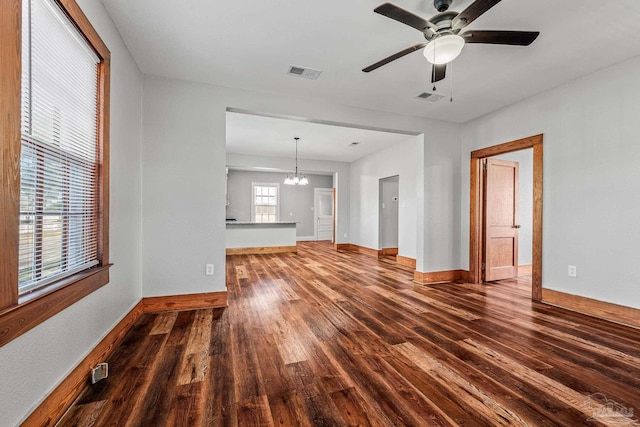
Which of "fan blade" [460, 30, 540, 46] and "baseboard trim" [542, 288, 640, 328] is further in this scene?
"baseboard trim" [542, 288, 640, 328]

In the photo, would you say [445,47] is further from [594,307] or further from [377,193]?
[377,193]

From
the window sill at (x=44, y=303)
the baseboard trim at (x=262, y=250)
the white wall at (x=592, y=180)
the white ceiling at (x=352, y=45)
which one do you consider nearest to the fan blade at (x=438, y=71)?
the white ceiling at (x=352, y=45)

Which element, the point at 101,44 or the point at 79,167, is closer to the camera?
the point at 79,167

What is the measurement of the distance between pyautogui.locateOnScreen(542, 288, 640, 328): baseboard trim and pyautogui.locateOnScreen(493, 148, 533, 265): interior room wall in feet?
6.23

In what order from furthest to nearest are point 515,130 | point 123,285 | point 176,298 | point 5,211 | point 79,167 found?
1. point 515,130
2. point 176,298
3. point 123,285
4. point 79,167
5. point 5,211

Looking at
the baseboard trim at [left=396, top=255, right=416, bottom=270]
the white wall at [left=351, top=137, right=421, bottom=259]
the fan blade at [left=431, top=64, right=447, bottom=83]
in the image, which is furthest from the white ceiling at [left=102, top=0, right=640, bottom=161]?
the baseboard trim at [left=396, top=255, right=416, bottom=270]

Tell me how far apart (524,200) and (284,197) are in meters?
7.17

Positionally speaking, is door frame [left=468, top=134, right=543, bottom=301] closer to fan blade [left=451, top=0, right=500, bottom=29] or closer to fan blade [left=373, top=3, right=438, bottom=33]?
fan blade [left=451, top=0, right=500, bottom=29]

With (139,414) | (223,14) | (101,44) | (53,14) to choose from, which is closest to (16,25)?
(53,14)

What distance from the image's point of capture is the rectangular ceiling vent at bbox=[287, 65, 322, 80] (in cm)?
291

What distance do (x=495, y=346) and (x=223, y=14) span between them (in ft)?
11.1

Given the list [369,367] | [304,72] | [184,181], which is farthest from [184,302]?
[304,72]

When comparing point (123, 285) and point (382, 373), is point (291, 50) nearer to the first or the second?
point (123, 285)

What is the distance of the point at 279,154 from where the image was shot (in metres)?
7.38
